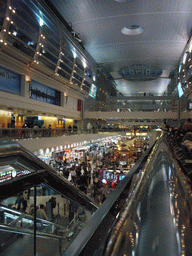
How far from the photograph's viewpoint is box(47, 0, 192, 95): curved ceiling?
20078 millimetres

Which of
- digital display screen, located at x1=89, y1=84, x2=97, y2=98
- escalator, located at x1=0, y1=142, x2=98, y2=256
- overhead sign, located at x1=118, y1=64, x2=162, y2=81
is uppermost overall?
overhead sign, located at x1=118, y1=64, x2=162, y2=81

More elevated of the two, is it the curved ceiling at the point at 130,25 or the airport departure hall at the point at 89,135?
the curved ceiling at the point at 130,25

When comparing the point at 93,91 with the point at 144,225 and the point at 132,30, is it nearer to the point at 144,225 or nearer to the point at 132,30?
the point at 132,30

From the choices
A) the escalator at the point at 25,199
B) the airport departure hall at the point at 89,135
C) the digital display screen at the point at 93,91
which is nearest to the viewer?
the airport departure hall at the point at 89,135

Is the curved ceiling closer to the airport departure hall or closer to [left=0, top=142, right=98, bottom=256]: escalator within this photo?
the airport departure hall

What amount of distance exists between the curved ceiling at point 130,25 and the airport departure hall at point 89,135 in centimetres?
13

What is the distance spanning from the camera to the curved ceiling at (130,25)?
20.1 metres

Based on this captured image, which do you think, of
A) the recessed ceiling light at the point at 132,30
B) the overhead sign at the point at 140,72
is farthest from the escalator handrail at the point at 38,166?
the overhead sign at the point at 140,72

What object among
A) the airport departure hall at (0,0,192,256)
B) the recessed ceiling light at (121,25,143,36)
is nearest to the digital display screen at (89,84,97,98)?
the airport departure hall at (0,0,192,256)

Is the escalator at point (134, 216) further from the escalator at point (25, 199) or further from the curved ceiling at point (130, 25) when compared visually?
the curved ceiling at point (130, 25)

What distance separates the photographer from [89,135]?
23672 millimetres

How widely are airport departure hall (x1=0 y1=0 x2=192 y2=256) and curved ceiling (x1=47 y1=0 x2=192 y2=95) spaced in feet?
0.42

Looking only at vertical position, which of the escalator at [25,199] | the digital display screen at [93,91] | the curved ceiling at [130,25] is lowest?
the escalator at [25,199]

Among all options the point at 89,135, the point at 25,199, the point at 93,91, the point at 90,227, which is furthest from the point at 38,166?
the point at 93,91
